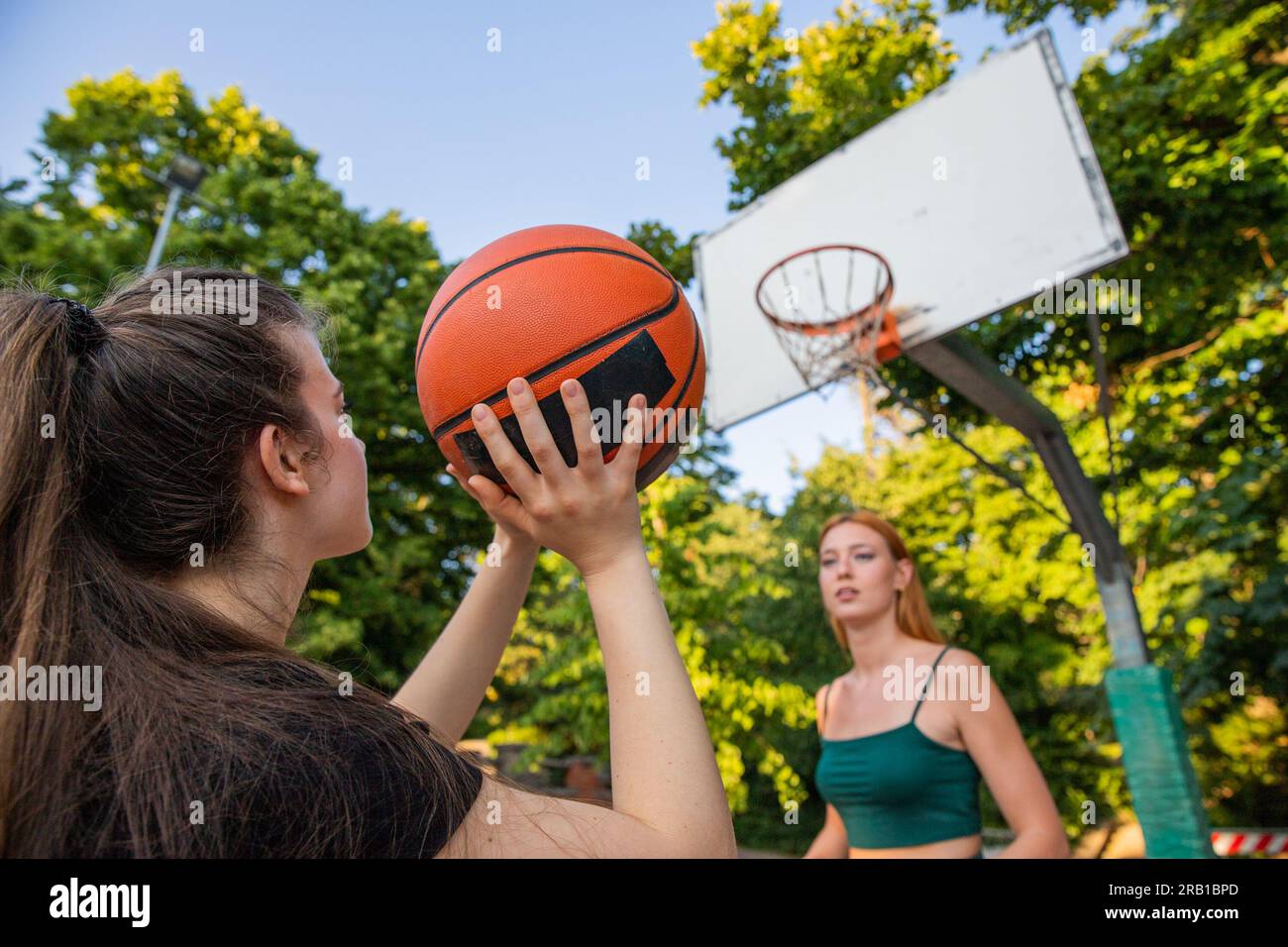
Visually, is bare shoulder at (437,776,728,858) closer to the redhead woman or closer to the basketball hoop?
the redhead woman

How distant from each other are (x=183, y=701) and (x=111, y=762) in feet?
0.30

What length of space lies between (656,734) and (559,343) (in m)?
0.81

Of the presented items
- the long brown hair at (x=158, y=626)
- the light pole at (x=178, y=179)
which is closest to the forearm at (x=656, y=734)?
the long brown hair at (x=158, y=626)

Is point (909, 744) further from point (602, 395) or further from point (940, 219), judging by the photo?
point (940, 219)

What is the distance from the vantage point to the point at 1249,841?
28.5 feet

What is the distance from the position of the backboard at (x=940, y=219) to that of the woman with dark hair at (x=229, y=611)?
4.80 metres

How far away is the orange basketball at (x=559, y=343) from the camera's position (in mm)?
1616

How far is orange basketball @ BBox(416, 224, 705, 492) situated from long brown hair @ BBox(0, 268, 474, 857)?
35cm

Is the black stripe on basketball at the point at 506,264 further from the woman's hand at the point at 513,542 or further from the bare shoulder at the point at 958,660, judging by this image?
the bare shoulder at the point at 958,660

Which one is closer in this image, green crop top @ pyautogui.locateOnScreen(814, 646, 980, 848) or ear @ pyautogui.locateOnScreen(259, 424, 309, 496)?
ear @ pyautogui.locateOnScreen(259, 424, 309, 496)

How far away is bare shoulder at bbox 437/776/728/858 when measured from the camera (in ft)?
3.33

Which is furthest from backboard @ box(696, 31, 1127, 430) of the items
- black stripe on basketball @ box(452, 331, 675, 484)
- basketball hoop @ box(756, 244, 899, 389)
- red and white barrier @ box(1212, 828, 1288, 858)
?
red and white barrier @ box(1212, 828, 1288, 858)
